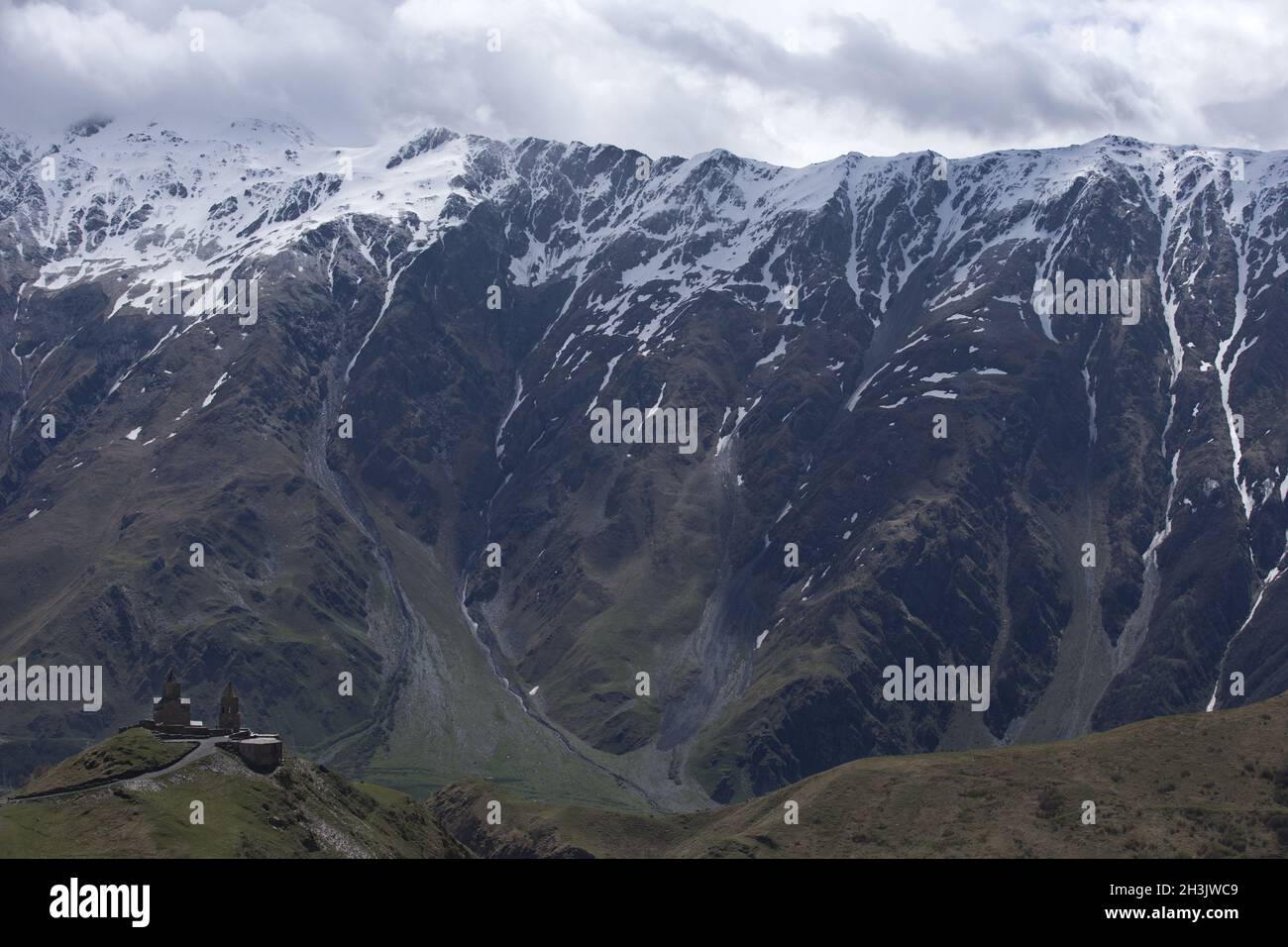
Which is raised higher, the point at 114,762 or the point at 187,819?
the point at 114,762

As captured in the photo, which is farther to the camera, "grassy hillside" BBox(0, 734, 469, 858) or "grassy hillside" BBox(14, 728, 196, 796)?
"grassy hillside" BBox(14, 728, 196, 796)

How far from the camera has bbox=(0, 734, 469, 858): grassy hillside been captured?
518ft

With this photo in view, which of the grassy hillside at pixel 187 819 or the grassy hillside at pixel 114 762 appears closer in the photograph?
the grassy hillside at pixel 187 819

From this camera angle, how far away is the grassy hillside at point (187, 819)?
518 feet

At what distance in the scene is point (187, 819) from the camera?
168 metres

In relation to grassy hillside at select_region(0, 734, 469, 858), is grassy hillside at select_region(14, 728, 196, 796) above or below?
above

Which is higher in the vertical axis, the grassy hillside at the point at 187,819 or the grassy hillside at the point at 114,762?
the grassy hillside at the point at 114,762

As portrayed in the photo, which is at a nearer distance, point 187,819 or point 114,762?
point 187,819
